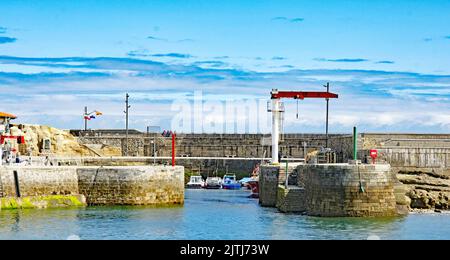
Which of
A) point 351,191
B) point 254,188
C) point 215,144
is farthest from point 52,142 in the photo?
point 351,191

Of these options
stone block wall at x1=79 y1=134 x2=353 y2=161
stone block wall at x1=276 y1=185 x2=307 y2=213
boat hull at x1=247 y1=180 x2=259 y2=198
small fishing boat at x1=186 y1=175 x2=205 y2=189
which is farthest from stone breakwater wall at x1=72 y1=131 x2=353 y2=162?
stone block wall at x1=276 y1=185 x2=307 y2=213

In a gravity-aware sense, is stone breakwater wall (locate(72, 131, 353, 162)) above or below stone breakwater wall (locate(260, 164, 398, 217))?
above

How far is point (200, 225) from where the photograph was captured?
37.1 m

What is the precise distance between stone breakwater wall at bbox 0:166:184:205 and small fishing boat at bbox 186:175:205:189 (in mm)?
19191

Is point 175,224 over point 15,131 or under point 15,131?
under

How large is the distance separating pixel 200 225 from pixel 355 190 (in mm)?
6828

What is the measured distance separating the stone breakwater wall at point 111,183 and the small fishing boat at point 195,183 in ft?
63.0

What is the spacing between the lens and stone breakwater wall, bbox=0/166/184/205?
45031 millimetres

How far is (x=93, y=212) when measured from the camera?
42.0 metres

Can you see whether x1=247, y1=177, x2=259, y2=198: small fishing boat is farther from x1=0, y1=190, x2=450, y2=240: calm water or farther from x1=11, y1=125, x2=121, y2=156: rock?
x1=11, y1=125, x2=121, y2=156: rock

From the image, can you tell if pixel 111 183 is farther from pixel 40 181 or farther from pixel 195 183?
pixel 195 183
